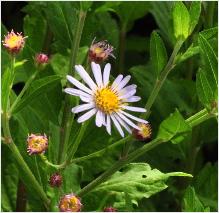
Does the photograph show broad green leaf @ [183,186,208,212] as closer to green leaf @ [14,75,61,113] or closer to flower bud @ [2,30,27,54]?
green leaf @ [14,75,61,113]

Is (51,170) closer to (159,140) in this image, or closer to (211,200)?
(159,140)

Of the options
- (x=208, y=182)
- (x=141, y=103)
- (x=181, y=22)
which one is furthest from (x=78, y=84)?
(x=208, y=182)

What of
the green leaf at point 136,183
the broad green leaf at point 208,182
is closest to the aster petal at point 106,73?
the green leaf at point 136,183

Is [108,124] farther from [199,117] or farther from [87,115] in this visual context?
[199,117]

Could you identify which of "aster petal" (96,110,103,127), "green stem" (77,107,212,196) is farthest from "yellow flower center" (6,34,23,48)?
"green stem" (77,107,212,196)

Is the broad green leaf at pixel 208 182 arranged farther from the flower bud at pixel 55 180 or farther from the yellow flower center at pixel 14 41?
the yellow flower center at pixel 14 41

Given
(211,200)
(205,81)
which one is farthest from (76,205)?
(211,200)
